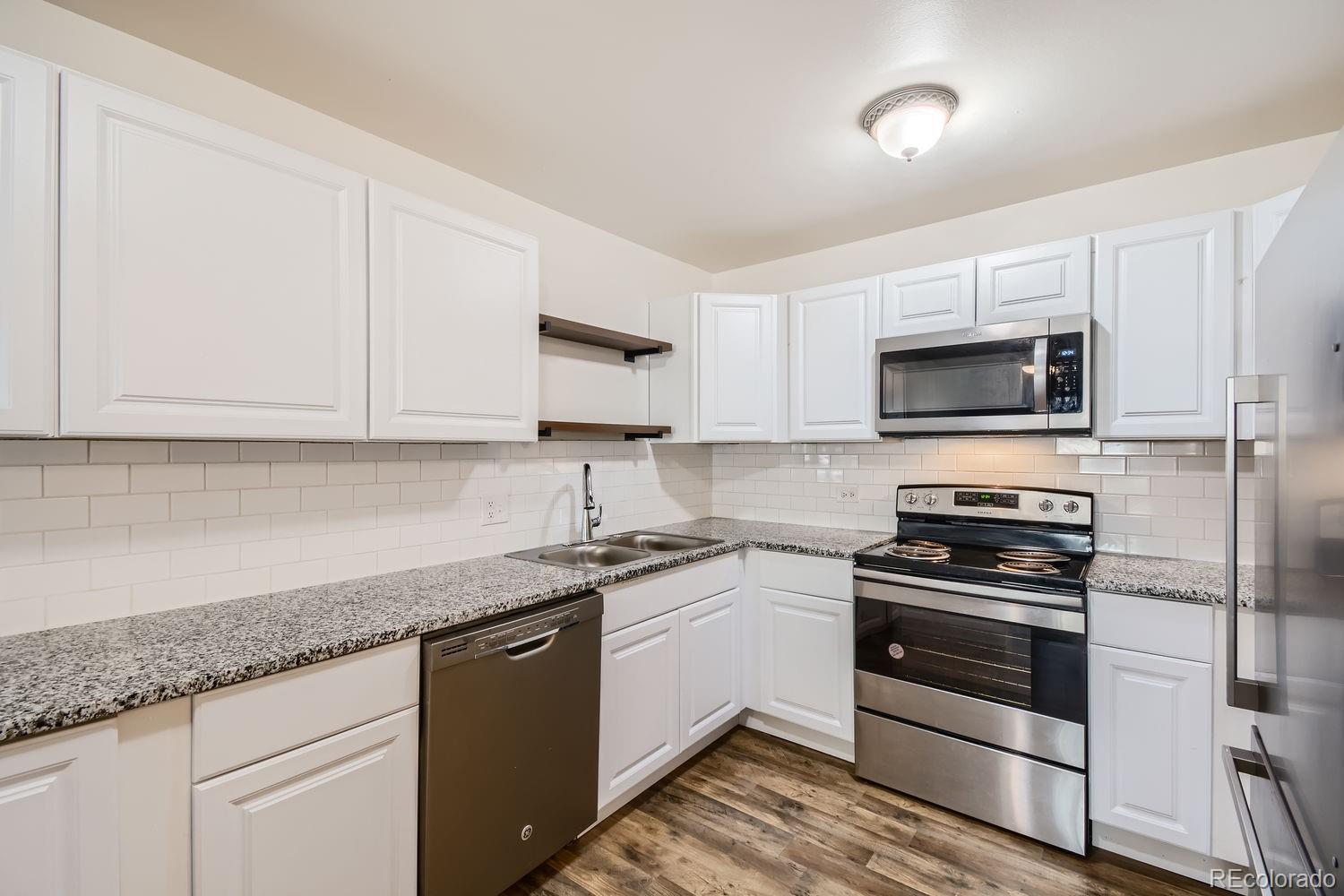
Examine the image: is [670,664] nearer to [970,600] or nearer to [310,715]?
[970,600]

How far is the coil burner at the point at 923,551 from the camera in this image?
2348 mm

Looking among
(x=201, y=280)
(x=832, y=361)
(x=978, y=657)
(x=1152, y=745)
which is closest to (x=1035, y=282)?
(x=832, y=361)

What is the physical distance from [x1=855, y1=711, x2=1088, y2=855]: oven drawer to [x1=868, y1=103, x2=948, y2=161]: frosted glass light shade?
2.11 m

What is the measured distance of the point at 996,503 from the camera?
8.49 feet

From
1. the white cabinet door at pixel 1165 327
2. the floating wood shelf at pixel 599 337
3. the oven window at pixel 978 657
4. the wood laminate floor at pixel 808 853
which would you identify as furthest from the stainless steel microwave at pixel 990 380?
the wood laminate floor at pixel 808 853

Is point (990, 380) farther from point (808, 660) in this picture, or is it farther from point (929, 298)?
point (808, 660)

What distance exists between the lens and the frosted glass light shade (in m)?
1.86

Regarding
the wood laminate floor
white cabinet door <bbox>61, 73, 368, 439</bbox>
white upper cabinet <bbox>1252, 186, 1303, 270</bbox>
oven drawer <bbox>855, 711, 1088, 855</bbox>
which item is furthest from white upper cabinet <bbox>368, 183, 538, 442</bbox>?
white upper cabinet <bbox>1252, 186, 1303, 270</bbox>

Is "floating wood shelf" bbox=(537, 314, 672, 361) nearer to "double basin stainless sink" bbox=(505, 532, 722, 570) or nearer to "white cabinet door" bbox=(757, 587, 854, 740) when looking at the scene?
"double basin stainless sink" bbox=(505, 532, 722, 570)

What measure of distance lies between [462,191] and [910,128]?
1.66 m

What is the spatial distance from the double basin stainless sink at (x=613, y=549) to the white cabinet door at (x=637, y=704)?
1.03ft

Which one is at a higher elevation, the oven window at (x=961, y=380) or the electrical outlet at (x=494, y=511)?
the oven window at (x=961, y=380)

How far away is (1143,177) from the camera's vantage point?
236 centimetres

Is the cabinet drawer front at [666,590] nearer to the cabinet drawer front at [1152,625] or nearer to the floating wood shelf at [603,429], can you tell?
the floating wood shelf at [603,429]
